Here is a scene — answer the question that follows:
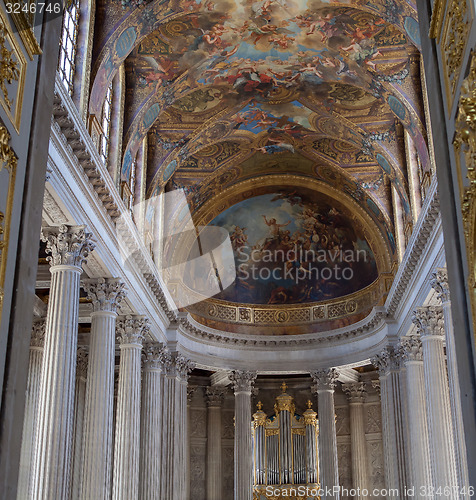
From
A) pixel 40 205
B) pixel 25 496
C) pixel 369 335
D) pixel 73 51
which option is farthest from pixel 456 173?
pixel 369 335

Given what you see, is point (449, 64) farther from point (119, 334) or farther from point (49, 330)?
point (119, 334)

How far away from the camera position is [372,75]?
1820 centimetres

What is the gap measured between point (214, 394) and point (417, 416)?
1048cm

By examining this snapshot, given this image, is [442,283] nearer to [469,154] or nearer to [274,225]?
[469,154]

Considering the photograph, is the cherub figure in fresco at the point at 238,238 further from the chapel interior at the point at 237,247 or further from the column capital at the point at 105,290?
the column capital at the point at 105,290

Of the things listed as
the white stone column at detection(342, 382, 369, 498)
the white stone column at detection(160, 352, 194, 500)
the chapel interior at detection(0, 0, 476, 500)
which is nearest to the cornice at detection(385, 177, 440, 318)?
the chapel interior at detection(0, 0, 476, 500)

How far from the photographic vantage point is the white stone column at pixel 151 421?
2091 centimetres

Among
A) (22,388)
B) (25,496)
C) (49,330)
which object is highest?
(49,330)

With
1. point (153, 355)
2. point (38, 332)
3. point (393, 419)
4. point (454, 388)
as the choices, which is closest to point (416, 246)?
point (454, 388)

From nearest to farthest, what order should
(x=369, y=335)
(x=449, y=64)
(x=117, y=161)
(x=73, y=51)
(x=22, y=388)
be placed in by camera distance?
(x=22, y=388), (x=449, y=64), (x=73, y=51), (x=117, y=161), (x=369, y=335)

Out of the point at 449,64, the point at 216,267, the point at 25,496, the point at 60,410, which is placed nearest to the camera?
the point at 449,64

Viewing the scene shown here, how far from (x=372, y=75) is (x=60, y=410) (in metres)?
11.9

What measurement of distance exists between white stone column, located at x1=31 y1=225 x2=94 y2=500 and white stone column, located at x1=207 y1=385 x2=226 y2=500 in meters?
16.0

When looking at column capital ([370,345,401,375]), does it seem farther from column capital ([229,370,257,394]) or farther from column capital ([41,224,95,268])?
column capital ([41,224,95,268])
